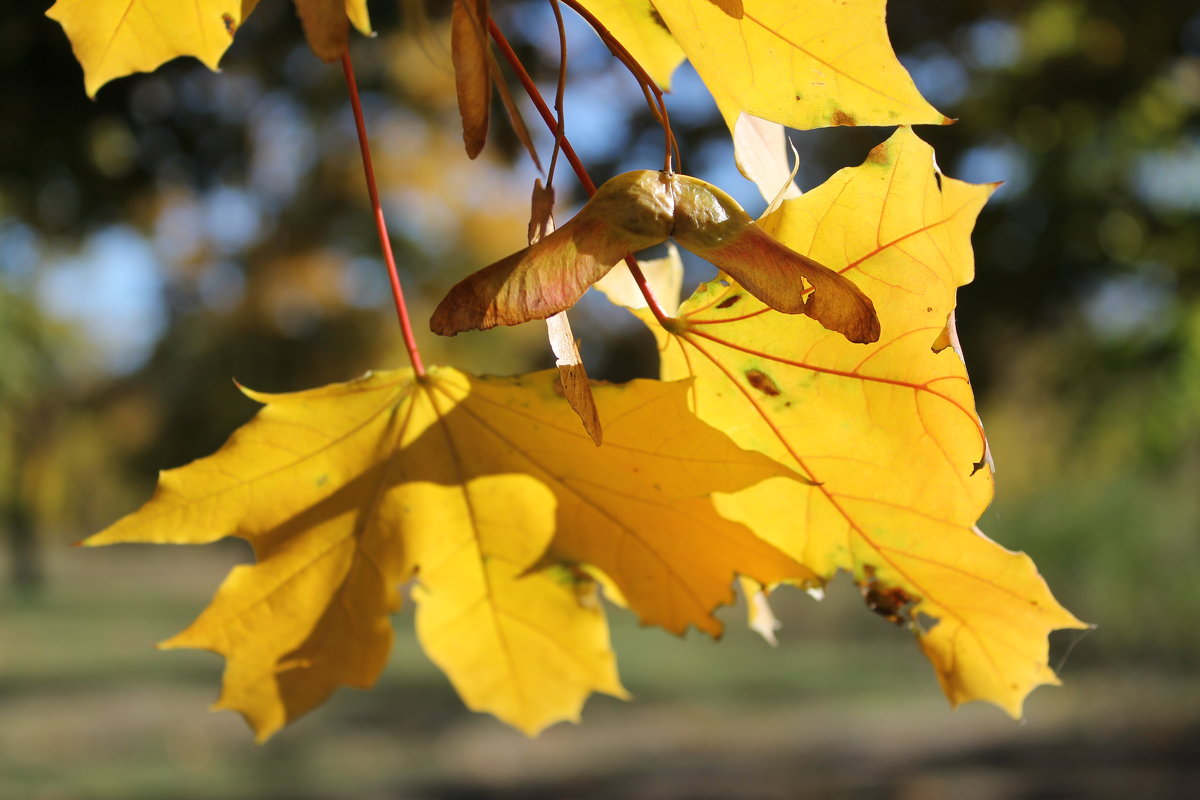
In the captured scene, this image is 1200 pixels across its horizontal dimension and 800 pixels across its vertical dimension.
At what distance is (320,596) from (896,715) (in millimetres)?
4575

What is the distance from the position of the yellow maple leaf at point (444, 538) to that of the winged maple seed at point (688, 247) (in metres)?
0.09

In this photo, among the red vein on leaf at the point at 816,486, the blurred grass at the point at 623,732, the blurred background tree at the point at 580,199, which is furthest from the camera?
the blurred grass at the point at 623,732

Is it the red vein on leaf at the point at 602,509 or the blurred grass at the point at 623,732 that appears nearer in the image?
the red vein on leaf at the point at 602,509

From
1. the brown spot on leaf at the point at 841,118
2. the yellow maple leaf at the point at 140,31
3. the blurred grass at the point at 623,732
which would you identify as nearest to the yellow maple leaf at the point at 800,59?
the brown spot on leaf at the point at 841,118

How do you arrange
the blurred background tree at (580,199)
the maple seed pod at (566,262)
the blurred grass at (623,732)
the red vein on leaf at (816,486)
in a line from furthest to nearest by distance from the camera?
the blurred grass at (623,732) → the blurred background tree at (580,199) → the red vein on leaf at (816,486) → the maple seed pod at (566,262)

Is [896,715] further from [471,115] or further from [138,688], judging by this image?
[471,115]

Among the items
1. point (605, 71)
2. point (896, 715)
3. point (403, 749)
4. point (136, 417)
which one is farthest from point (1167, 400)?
point (136, 417)

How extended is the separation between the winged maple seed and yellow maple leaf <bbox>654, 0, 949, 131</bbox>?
0.21 ft

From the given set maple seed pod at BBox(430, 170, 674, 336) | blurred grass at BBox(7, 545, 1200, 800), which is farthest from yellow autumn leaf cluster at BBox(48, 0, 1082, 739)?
blurred grass at BBox(7, 545, 1200, 800)

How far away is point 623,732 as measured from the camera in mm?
4555

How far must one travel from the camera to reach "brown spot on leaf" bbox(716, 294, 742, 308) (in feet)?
0.87

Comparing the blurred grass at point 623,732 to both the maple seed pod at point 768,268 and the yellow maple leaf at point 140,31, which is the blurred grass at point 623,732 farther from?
the maple seed pod at point 768,268

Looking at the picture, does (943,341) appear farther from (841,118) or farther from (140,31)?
(140,31)

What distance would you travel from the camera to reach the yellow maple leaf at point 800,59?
0.24m
